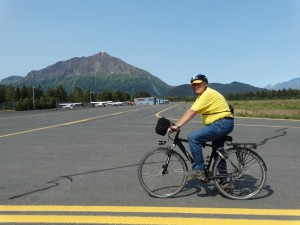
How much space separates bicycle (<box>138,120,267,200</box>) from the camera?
5562mm

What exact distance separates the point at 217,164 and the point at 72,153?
530 centimetres

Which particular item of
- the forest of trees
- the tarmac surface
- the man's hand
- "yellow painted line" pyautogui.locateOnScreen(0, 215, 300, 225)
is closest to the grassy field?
the tarmac surface

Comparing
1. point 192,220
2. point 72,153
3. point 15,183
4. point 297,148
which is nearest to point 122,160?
point 72,153

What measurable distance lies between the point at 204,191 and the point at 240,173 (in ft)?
2.05

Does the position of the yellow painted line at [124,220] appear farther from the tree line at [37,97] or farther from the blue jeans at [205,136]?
the tree line at [37,97]

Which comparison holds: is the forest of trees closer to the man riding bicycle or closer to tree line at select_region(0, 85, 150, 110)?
tree line at select_region(0, 85, 150, 110)

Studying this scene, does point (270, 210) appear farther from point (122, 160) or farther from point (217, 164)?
point (122, 160)

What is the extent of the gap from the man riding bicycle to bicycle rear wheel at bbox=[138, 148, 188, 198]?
23 cm

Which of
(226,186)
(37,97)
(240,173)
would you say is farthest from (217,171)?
(37,97)

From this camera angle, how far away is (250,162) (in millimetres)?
5660

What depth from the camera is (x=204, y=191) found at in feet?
19.1

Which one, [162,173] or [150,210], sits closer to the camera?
[150,210]

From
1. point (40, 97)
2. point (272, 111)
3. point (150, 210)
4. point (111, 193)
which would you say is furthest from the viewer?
point (40, 97)

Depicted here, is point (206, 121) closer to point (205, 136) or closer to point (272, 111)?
point (205, 136)
